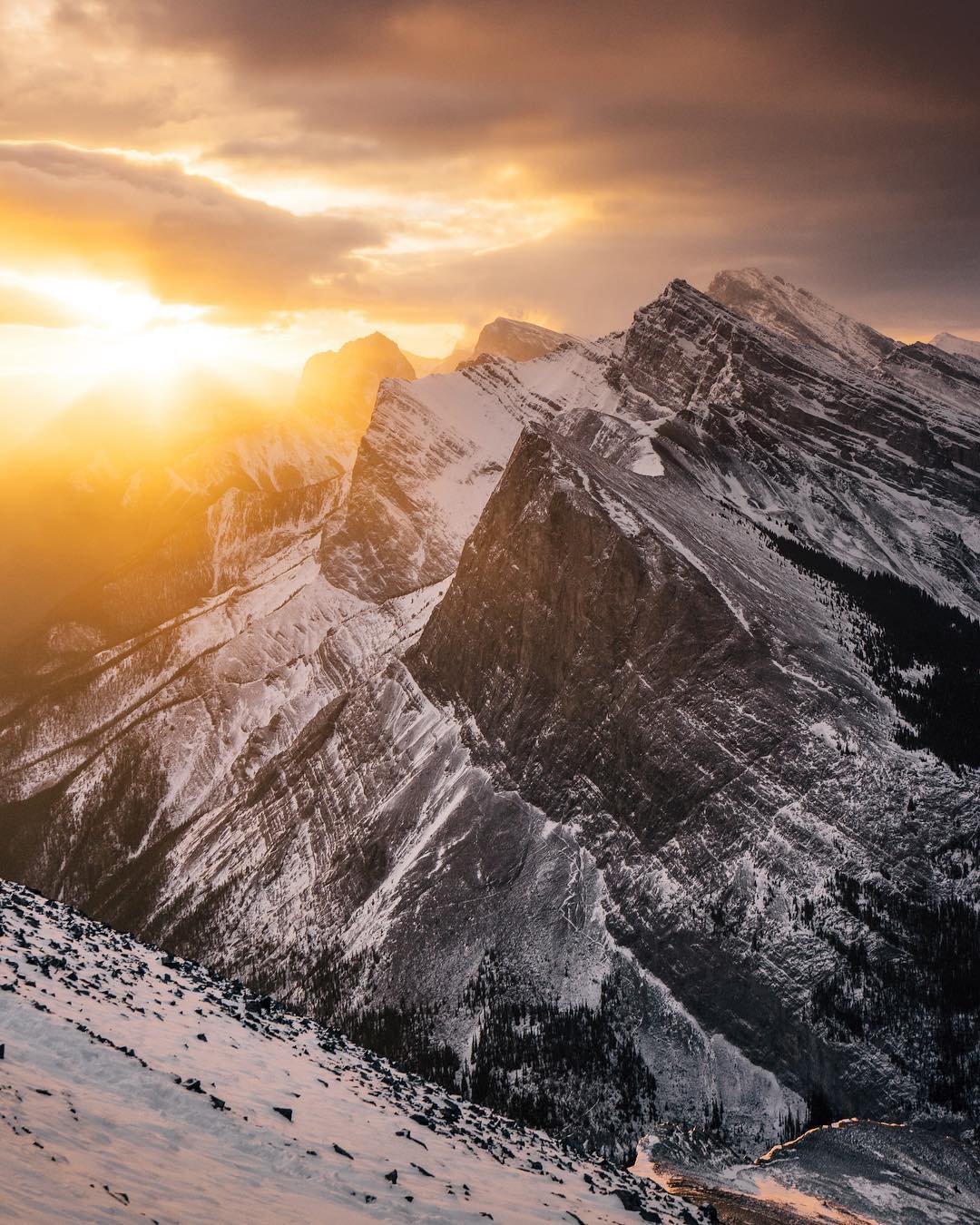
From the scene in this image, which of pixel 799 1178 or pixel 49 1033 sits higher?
pixel 49 1033

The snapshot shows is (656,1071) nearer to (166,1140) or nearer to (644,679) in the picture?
(644,679)

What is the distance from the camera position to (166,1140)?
33.9m

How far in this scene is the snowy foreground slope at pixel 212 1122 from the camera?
96.7 ft

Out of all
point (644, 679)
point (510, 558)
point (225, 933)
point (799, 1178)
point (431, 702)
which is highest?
point (510, 558)

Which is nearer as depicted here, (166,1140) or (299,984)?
(166,1140)

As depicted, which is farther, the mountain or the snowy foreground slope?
the mountain

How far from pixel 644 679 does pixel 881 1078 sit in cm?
5852

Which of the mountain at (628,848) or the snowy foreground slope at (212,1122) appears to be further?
the mountain at (628,848)

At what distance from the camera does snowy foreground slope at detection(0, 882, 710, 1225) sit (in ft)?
96.7

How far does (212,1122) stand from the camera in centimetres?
3706

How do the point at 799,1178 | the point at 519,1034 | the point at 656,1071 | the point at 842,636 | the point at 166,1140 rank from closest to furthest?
the point at 166,1140
the point at 799,1178
the point at 656,1071
the point at 519,1034
the point at 842,636

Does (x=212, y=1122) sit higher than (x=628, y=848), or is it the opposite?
(x=212, y=1122)

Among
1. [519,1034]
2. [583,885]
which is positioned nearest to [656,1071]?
[519,1034]

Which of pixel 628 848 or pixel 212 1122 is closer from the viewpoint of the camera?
pixel 212 1122
